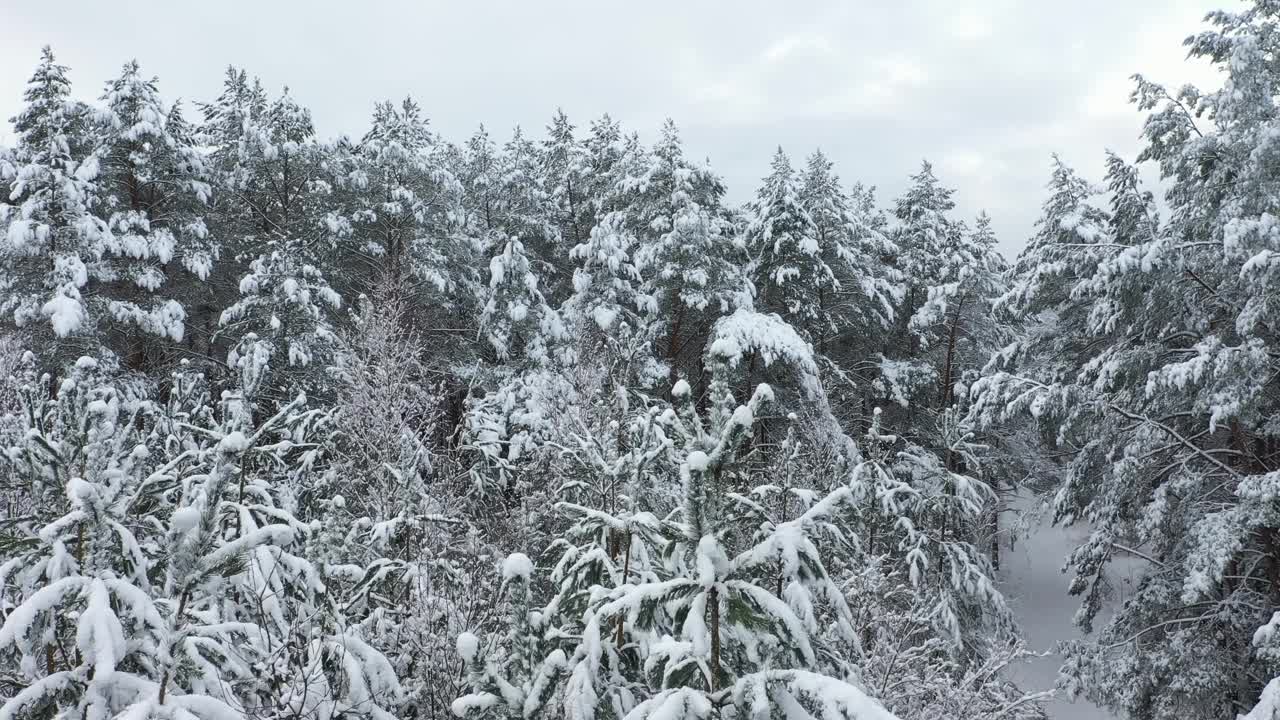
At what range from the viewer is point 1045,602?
25.1 metres

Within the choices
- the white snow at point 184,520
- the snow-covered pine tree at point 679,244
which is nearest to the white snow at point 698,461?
the white snow at point 184,520

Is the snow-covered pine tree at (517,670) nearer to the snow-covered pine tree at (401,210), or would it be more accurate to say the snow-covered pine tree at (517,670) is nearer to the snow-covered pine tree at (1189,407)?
the snow-covered pine tree at (1189,407)

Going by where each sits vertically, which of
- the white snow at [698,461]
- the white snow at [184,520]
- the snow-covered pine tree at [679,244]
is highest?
the snow-covered pine tree at [679,244]

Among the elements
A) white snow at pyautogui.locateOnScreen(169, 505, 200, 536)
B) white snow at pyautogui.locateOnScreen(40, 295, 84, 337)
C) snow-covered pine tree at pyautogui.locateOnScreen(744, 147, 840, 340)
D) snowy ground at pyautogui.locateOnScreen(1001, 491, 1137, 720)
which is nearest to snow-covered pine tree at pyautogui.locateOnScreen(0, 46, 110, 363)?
white snow at pyautogui.locateOnScreen(40, 295, 84, 337)

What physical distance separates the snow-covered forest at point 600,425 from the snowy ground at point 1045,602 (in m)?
1.27

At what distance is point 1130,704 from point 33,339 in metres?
23.7

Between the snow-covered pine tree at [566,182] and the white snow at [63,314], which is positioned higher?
the snow-covered pine tree at [566,182]

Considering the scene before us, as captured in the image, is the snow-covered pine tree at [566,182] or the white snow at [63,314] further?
the snow-covered pine tree at [566,182]

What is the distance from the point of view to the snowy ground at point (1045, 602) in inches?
747

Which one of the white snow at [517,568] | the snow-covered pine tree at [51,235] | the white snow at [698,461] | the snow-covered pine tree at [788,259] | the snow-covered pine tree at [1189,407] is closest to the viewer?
the white snow at [698,461]

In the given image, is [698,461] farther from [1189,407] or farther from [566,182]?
[566,182]

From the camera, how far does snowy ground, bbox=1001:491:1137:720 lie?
1898cm

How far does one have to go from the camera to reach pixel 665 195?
20.0 meters

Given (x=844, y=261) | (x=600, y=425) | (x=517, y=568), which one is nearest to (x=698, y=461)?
(x=517, y=568)
